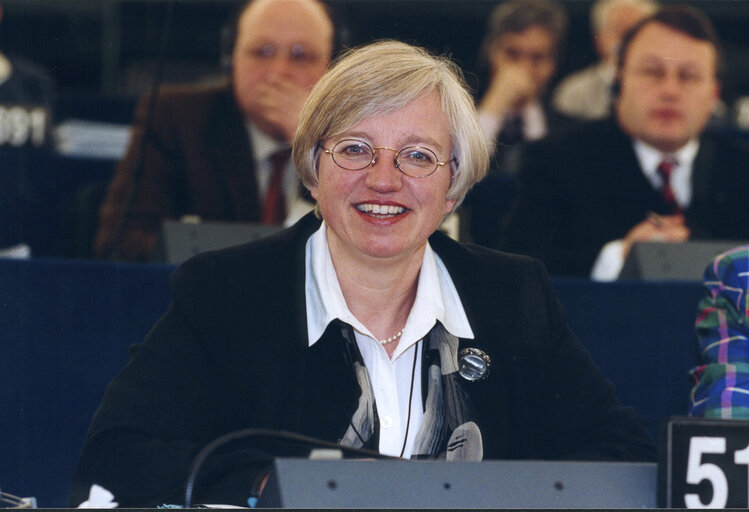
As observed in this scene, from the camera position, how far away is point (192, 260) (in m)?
1.66

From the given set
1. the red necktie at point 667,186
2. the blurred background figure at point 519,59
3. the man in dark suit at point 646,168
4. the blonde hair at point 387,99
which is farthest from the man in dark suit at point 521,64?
the blonde hair at point 387,99

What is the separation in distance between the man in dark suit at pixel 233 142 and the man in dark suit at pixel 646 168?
0.54m

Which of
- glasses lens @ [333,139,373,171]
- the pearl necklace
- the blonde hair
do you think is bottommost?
the pearl necklace

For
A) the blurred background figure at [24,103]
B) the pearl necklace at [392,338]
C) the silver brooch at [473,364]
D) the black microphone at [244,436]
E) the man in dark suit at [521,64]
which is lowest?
the black microphone at [244,436]

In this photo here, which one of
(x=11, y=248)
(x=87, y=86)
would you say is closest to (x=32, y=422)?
(x=11, y=248)

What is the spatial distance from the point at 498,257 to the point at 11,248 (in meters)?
1.00

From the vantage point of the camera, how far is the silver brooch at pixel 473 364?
1.64 meters

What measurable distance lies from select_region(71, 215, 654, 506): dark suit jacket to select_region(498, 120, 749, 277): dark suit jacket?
471 mm

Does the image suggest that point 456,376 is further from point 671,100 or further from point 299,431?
point 671,100

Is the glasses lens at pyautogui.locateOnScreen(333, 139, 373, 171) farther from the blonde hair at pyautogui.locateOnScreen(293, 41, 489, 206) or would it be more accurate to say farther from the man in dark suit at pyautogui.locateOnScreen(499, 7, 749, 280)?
the man in dark suit at pyautogui.locateOnScreen(499, 7, 749, 280)

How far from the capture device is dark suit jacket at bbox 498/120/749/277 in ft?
7.82

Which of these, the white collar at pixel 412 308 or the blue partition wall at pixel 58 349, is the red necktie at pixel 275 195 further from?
the white collar at pixel 412 308

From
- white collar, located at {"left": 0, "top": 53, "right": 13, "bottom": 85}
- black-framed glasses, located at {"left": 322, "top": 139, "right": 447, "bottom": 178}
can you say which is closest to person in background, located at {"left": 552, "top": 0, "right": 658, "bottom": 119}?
white collar, located at {"left": 0, "top": 53, "right": 13, "bottom": 85}

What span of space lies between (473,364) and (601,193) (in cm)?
104
